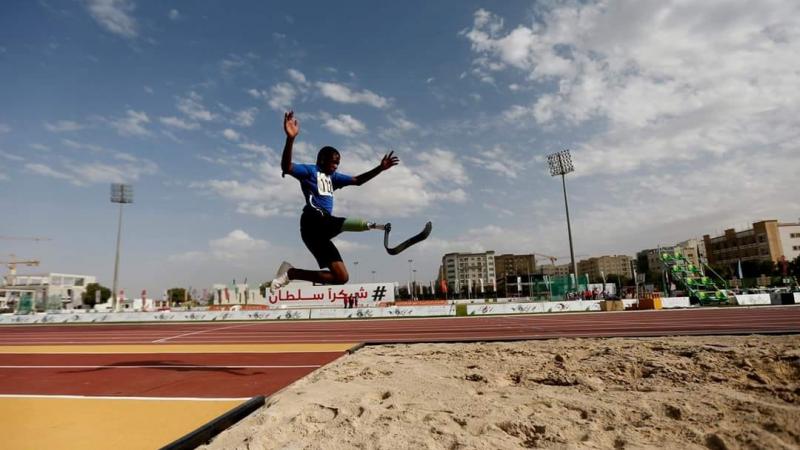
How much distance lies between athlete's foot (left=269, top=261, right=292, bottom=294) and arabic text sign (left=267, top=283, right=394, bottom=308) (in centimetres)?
3010

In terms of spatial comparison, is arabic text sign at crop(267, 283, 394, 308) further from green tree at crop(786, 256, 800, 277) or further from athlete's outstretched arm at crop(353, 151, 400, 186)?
green tree at crop(786, 256, 800, 277)

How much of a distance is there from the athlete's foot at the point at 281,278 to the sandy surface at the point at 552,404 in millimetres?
1311

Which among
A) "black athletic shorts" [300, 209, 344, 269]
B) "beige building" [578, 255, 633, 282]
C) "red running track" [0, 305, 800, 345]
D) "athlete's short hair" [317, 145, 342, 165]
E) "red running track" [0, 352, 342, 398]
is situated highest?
"beige building" [578, 255, 633, 282]

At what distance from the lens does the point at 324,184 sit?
5.71 m

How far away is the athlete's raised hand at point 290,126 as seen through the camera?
505 cm

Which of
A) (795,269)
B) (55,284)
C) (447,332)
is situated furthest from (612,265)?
(55,284)

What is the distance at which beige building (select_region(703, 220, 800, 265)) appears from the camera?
276 ft

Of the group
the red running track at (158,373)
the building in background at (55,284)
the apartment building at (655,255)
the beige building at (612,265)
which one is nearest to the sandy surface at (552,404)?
the red running track at (158,373)

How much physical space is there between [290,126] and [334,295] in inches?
1262

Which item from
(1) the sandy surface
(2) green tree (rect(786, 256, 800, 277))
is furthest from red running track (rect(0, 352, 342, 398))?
(2) green tree (rect(786, 256, 800, 277))

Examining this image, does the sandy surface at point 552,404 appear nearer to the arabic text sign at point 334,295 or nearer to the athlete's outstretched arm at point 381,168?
the athlete's outstretched arm at point 381,168

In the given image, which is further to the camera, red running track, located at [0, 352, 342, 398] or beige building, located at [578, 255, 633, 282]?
beige building, located at [578, 255, 633, 282]

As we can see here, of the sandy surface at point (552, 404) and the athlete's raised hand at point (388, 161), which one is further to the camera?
the athlete's raised hand at point (388, 161)

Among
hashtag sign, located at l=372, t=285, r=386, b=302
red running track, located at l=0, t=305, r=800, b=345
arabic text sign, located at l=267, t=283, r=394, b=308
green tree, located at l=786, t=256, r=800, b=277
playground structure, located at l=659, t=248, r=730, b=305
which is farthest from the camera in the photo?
green tree, located at l=786, t=256, r=800, b=277
